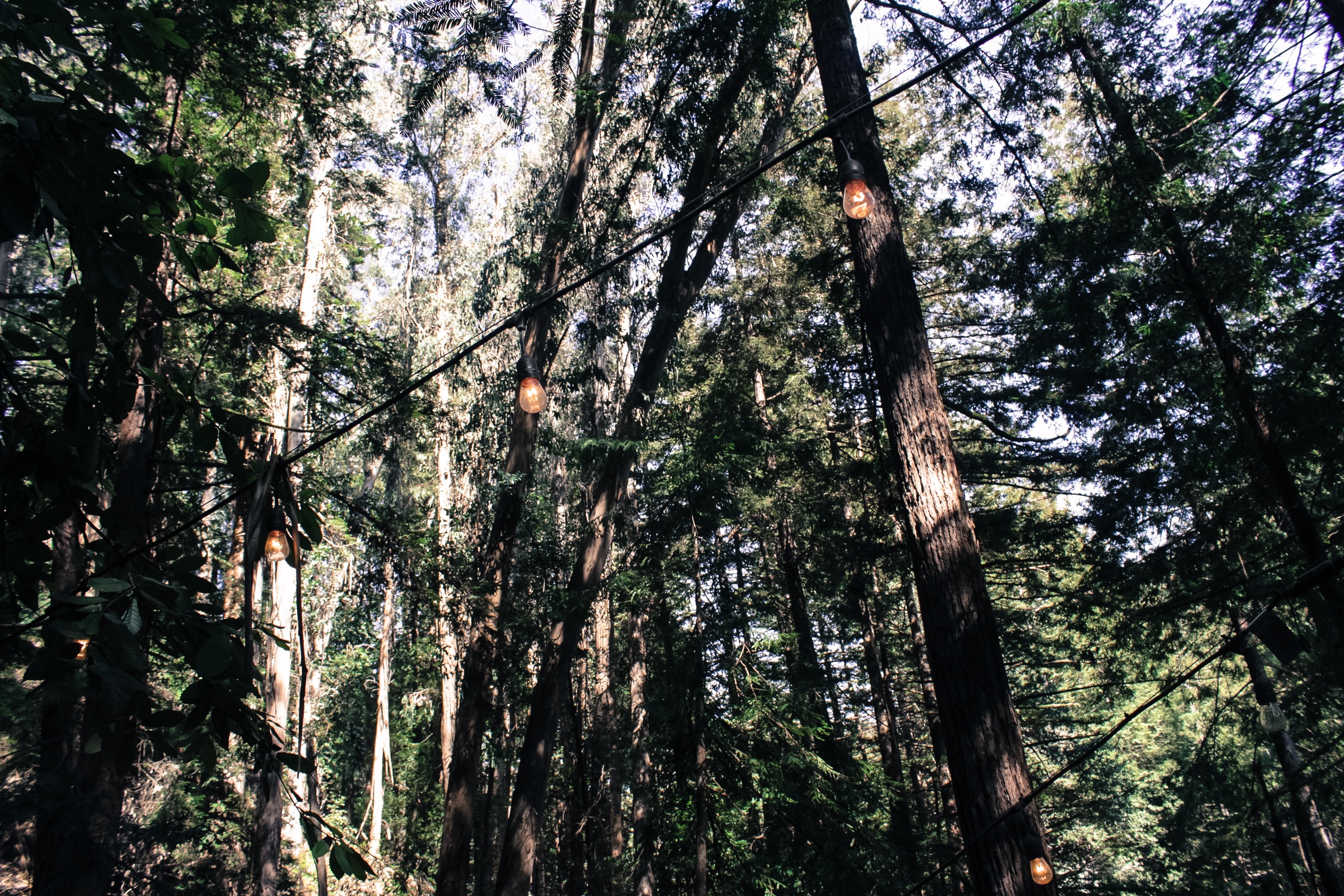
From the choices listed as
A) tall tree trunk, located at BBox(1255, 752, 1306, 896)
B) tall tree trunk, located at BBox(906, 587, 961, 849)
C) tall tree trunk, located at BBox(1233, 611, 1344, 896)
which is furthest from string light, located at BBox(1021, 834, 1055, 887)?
tall tree trunk, located at BBox(906, 587, 961, 849)

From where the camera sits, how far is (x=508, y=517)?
7.97 meters

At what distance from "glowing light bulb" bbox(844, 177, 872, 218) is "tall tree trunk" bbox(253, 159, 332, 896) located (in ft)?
22.7

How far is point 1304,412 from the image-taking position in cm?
789

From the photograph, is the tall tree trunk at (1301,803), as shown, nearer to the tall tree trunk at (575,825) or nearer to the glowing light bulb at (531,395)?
the glowing light bulb at (531,395)

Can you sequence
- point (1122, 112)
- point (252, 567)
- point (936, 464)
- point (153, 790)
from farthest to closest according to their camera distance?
1. point (153, 790)
2. point (1122, 112)
3. point (936, 464)
4. point (252, 567)

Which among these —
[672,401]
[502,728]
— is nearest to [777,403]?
[672,401]

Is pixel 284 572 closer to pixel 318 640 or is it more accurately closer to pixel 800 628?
pixel 318 640

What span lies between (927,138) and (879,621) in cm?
932

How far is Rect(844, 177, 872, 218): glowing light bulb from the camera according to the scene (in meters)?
3.52

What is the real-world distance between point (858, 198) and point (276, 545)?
2938mm

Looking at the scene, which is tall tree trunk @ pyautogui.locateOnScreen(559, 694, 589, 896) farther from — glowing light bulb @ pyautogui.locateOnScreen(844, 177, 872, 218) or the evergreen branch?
glowing light bulb @ pyautogui.locateOnScreen(844, 177, 872, 218)

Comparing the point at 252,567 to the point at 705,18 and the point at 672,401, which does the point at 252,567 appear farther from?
the point at 672,401

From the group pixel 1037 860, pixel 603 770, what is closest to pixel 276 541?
pixel 1037 860

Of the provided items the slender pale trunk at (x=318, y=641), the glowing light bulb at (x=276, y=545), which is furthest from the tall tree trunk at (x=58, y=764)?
the slender pale trunk at (x=318, y=641)
